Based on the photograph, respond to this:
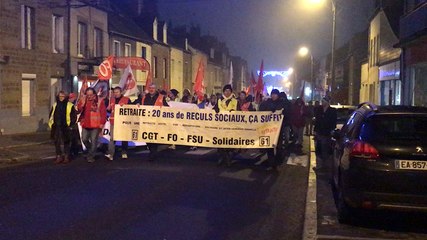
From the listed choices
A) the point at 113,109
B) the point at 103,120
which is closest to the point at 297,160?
the point at 113,109

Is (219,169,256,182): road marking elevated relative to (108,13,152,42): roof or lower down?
lower down

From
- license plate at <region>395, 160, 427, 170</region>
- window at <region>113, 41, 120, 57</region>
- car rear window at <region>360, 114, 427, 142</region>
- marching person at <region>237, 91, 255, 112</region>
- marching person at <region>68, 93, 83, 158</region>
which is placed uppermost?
window at <region>113, 41, 120, 57</region>

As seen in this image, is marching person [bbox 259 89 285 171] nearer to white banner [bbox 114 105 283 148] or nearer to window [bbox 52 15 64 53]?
white banner [bbox 114 105 283 148]

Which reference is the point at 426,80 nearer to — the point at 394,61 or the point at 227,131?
the point at 394,61

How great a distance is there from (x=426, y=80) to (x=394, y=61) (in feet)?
22.9

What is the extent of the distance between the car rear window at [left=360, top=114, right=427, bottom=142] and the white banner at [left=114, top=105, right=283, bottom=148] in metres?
5.46

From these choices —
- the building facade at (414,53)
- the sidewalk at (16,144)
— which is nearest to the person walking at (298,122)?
the building facade at (414,53)

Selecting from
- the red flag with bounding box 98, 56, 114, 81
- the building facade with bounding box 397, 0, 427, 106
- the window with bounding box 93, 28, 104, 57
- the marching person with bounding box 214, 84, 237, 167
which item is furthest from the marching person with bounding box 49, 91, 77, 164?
the window with bounding box 93, 28, 104, 57

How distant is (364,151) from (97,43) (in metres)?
27.2

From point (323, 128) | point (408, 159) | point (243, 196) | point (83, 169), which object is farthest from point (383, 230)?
point (83, 169)

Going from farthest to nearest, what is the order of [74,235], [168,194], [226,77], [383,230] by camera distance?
[226,77] → [168,194] → [383,230] → [74,235]

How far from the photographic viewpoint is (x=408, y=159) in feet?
22.5

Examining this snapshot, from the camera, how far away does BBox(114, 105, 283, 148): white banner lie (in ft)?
42.8

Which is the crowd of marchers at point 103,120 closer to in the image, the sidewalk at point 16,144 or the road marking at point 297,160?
the road marking at point 297,160
